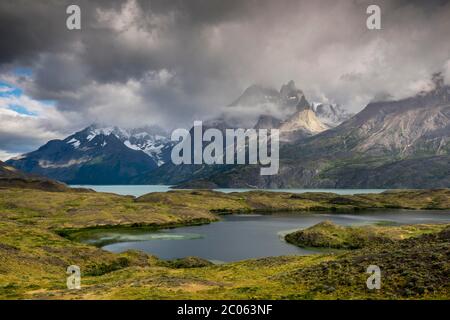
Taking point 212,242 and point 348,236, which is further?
point 212,242

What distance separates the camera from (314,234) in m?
142

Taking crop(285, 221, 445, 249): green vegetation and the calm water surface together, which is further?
crop(285, 221, 445, 249): green vegetation

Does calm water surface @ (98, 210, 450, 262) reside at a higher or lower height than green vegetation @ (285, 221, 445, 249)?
lower

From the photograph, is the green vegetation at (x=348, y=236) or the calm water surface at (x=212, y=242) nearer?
the calm water surface at (x=212, y=242)

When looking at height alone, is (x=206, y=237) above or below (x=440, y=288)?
below

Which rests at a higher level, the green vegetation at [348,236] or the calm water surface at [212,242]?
the green vegetation at [348,236]

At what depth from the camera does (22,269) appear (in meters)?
83.8

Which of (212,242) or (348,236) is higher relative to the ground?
(348,236)

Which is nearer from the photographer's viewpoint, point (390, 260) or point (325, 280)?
point (325, 280)
